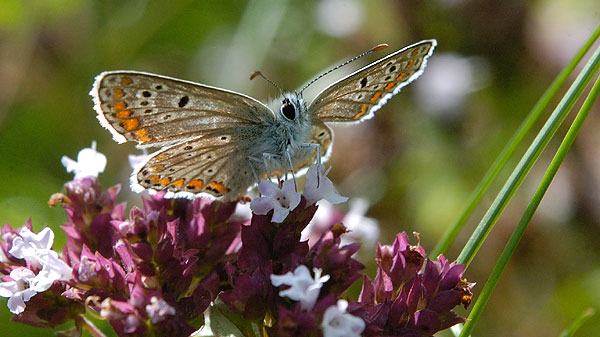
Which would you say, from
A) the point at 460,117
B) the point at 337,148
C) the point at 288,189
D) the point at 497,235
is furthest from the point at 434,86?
the point at 288,189

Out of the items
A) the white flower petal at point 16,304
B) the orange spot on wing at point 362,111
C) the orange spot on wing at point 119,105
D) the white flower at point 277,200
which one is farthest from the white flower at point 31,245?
the orange spot on wing at point 362,111

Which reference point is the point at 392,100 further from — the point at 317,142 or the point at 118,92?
the point at 118,92

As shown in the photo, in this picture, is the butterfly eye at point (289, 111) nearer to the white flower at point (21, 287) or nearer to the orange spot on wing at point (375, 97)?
the orange spot on wing at point (375, 97)

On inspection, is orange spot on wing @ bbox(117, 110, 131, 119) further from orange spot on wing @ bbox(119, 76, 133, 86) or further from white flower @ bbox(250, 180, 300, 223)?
white flower @ bbox(250, 180, 300, 223)

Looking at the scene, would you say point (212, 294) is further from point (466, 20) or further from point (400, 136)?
point (466, 20)

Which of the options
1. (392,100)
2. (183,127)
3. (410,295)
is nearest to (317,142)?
(183,127)
